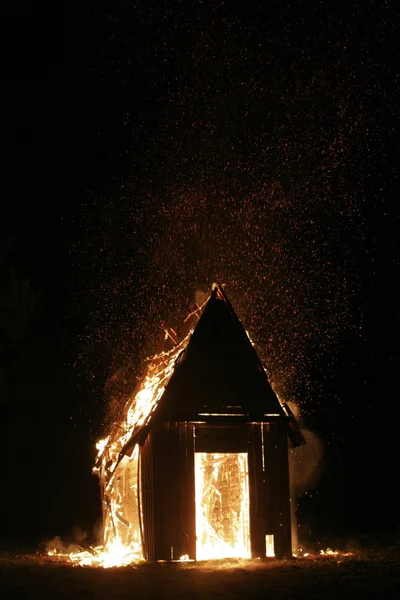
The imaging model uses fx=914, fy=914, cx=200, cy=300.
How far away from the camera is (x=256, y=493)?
18.4m

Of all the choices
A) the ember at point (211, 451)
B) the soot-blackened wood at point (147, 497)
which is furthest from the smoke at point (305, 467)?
the soot-blackened wood at point (147, 497)

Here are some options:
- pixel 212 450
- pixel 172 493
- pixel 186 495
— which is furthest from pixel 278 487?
pixel 172 493

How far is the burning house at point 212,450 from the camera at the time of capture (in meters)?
18.0

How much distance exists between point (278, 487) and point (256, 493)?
496 mm

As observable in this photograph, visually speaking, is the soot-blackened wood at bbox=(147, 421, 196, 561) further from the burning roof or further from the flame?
the flame

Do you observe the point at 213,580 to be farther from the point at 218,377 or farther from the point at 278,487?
the point at 218,377

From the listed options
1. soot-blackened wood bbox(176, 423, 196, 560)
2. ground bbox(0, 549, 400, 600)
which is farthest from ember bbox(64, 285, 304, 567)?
ground bbox(0, 549, 400, 600)

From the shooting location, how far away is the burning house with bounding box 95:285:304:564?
18.0 meters

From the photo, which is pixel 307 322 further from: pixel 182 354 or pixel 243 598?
pixel 243 598

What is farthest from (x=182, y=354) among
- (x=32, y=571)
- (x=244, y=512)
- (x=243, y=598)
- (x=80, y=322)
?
(x=80, y=322)

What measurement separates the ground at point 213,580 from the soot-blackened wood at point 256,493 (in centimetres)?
58

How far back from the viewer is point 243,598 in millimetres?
13398

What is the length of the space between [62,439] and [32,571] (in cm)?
2107

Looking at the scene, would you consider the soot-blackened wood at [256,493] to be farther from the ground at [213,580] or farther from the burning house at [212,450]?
the ground at [213,580]
